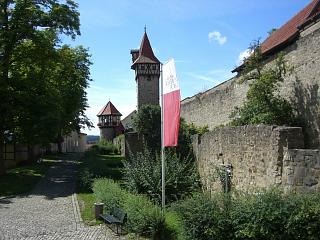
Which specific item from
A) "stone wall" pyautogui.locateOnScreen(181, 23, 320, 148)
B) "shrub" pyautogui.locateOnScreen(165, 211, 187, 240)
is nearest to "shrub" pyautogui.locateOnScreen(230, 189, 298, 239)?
"shrub" pyautogui.locateOnScreen(165, 211, 187, 240)

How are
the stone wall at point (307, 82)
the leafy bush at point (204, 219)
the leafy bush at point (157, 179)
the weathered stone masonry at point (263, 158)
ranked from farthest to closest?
the leafy bush at point (157, 179) → the stone wall at point (307, 82) → the weathered stone masonry at point (263, 158) → the leafy bush at point (204, 219)

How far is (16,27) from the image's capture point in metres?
26.2

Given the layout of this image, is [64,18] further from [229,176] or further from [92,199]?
[229,176]

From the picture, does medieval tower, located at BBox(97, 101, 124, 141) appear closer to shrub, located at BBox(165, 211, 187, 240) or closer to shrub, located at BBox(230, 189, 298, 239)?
shrub, located at BBox(165, 211, 187, 240)

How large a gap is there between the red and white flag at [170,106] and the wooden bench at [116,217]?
6.93 feet

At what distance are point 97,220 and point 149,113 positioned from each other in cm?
2022

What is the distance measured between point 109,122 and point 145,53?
3569 cm

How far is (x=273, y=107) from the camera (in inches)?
624

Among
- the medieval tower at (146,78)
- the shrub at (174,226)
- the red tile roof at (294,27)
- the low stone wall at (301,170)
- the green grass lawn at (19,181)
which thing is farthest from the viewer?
the medieval tower at (146,78)

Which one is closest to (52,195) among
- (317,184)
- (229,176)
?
(229,176)

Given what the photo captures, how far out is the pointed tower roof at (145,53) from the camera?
2046 inches

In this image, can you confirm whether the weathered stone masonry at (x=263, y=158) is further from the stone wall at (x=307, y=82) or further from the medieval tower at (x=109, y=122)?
the medieval tower at (x=109, y=122)

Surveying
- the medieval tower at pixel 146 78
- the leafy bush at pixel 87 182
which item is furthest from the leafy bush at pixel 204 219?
the medieval tower at pixel 146 78

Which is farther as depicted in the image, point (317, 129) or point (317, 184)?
point (317, 129)
